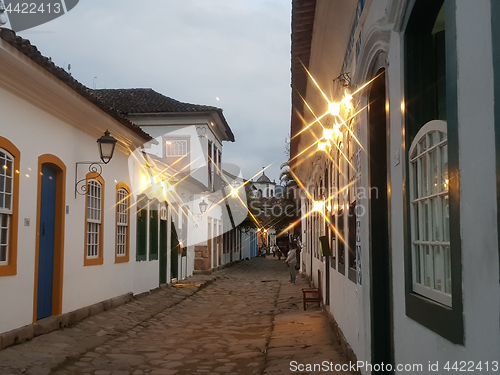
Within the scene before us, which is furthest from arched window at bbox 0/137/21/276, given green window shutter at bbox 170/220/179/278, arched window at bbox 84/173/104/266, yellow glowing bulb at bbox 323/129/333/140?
green window shutter at bbox 170/220/179/278

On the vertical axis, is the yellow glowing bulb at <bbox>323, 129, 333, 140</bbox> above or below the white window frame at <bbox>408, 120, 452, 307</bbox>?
above

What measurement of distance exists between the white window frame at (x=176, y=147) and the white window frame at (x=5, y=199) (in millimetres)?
18257

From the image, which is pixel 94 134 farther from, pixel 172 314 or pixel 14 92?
pixel 172 314

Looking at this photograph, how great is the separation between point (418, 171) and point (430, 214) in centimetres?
33

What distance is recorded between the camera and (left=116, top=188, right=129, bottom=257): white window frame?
1188cm

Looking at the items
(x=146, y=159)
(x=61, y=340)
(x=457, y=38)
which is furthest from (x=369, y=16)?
(x=146, y=159)

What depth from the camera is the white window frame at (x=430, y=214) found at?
10.0 ft

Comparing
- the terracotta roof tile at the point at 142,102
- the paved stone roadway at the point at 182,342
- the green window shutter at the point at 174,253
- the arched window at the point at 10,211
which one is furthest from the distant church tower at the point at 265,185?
the arched window at the point at 10,211

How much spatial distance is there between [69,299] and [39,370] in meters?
3.19

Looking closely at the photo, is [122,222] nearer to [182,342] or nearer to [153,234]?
[153,234]

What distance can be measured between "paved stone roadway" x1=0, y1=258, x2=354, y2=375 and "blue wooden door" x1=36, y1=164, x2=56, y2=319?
54 centimetres

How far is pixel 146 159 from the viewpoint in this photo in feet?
45.3

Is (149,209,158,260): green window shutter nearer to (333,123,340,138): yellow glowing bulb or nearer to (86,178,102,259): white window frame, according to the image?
(86,178,102,259): white window frame

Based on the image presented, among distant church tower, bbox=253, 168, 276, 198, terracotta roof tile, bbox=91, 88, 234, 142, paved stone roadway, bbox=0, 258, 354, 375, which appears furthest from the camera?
distant church tower, bbox=253, 168, 276, 198
